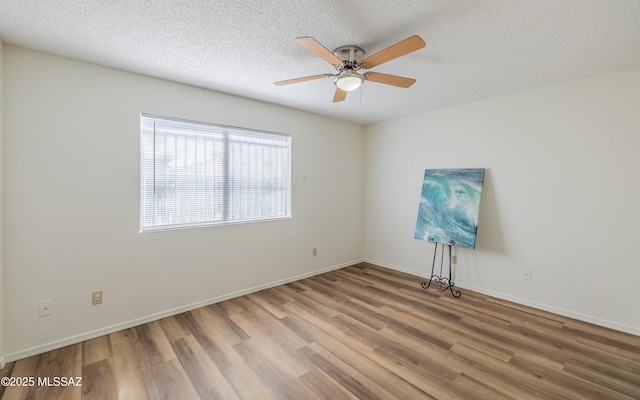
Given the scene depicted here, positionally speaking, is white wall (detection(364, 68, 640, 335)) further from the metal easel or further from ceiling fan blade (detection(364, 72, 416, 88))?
ceiling fan blade (detection(364, 72, 416, 88))

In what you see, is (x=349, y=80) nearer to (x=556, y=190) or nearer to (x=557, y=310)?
(x=556, y=190)

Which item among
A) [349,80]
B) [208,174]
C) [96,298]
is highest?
[349,80]

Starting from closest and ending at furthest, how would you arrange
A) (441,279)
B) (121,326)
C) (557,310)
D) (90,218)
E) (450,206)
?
(90,218) → (121,326) → (557,310) → (450,206) → (441,279)

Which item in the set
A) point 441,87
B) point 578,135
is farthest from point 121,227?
point 578,135

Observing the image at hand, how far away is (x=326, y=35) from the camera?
2.01 meters

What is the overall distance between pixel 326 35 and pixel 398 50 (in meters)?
0.58

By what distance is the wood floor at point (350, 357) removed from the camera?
181 cm

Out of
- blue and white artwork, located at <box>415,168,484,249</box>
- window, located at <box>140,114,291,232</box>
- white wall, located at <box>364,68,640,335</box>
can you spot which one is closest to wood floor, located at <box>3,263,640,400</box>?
white wall, located at <box>364,68,640,335</box>

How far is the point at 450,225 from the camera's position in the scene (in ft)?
11.7

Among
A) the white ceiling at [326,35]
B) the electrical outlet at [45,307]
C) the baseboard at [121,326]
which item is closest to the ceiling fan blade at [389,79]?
the white ceiling at [326,35]

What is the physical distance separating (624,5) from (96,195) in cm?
415

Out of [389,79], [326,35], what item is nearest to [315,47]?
[326,35]

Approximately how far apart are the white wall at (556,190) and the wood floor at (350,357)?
0.36 metres

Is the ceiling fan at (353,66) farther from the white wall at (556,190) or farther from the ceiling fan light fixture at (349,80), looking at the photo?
the white wall at (556,190)
